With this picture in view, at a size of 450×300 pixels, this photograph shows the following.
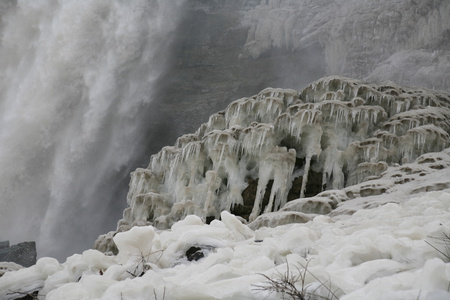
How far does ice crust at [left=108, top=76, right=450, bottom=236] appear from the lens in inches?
576

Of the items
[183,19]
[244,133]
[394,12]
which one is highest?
[183,19]

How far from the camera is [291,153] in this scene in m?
15.0

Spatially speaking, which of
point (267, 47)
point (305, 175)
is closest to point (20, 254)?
point (305, 175)

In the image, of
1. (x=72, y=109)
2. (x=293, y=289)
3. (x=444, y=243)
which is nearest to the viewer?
(x=293, y=289)

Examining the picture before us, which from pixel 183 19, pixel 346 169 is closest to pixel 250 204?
pixel 346 169

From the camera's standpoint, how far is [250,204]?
1580 centimetres

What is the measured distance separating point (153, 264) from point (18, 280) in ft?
4.92

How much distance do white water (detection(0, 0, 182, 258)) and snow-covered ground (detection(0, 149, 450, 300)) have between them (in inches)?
1096

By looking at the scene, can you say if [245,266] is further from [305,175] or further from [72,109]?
[72,109]

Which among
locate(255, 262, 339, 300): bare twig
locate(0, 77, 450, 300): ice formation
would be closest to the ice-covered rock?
locate(0, 77, 450, 300): ice formation

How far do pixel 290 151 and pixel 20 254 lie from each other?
32.9ft

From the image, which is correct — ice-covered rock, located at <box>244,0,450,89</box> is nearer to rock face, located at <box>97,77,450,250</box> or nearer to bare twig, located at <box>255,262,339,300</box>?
rock face, located at <box>97,77,450,250</box>

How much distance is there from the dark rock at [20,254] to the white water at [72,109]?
1794 cm

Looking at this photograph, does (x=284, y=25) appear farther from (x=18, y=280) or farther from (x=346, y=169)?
(x=18, y=280)
